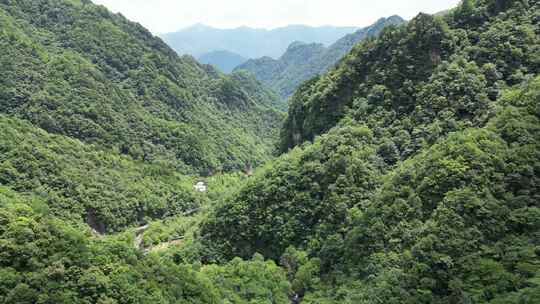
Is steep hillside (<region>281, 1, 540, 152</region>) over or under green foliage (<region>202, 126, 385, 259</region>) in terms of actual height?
over

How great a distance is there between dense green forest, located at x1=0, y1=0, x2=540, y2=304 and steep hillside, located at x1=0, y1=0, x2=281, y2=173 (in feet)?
2.52

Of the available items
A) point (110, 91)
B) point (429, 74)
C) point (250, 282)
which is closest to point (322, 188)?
point (250, 282)

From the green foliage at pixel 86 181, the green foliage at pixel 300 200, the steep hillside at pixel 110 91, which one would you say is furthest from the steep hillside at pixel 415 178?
the steep hillside at pixel 110 91

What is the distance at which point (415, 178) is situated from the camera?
6700cm

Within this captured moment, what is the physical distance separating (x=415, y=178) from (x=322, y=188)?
1620 centimetres

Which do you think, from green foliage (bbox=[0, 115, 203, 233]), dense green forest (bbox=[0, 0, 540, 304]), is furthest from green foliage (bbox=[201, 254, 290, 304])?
green foliage (bbox=[0, 115, 203, 233])

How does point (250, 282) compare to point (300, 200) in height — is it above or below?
below

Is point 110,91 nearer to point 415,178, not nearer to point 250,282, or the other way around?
point 250,282

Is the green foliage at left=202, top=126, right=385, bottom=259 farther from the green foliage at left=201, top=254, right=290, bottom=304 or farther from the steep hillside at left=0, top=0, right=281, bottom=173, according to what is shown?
the steep hillside at left=0, top=0, right=281, bottom=173

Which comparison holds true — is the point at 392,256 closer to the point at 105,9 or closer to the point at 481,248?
the point at 481,248

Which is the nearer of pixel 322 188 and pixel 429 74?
pixel 322 188

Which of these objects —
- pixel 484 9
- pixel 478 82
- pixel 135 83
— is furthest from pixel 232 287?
pixel 135 83

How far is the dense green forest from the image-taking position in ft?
168

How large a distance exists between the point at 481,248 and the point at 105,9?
163498 millimetres
